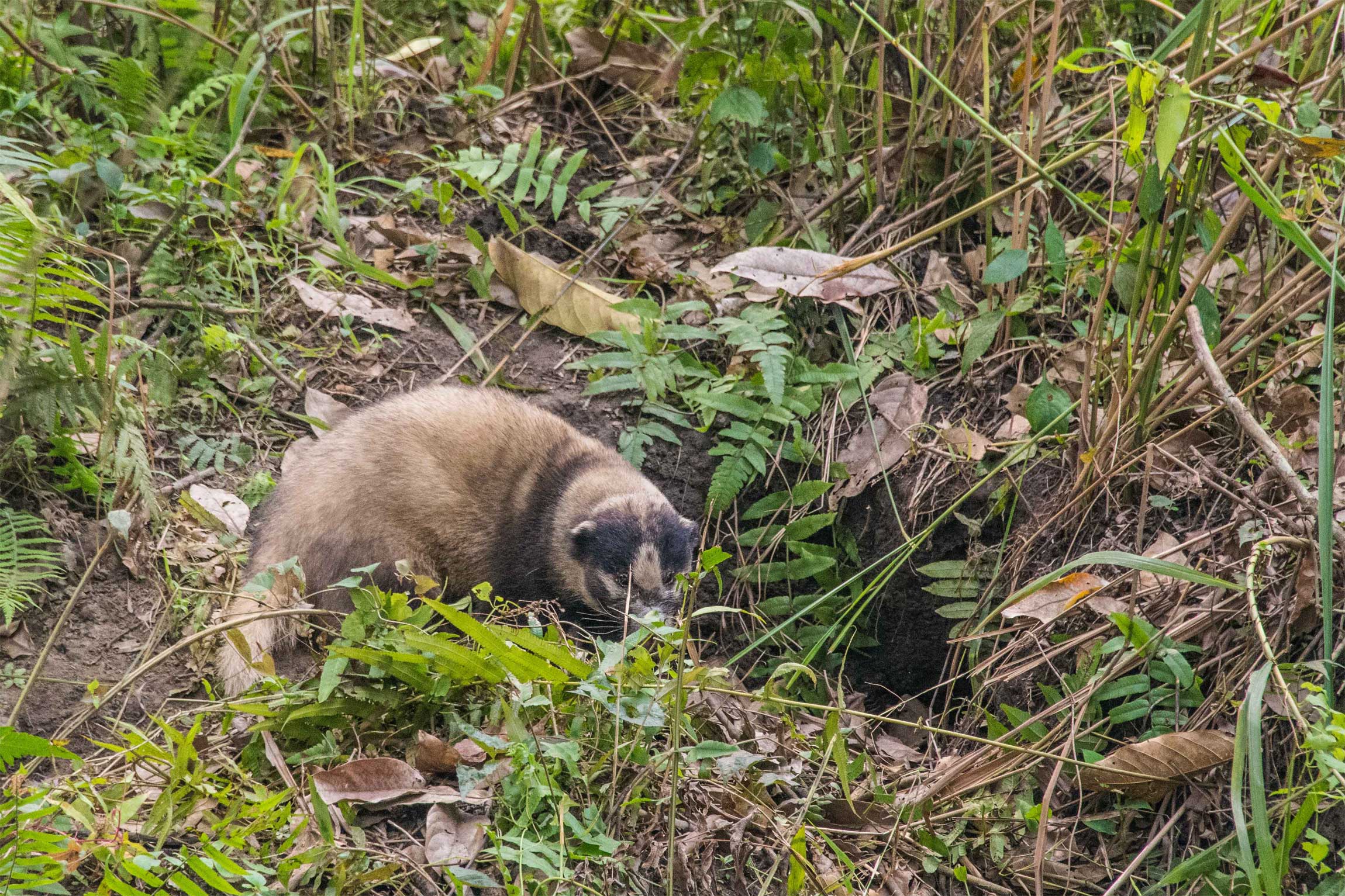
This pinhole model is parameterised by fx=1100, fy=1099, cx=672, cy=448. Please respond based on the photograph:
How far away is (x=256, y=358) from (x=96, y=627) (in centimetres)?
159

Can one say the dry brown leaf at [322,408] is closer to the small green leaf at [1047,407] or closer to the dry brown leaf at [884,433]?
the dry brown leaf at [884,433]

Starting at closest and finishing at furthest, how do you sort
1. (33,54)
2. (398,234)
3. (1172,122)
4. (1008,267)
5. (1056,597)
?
(1172,122)
(1056,597)
(1008,267)
(33,54)
(398,234)

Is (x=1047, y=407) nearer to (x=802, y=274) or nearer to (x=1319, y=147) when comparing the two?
(x=802, y=274)

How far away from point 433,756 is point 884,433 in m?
2.49

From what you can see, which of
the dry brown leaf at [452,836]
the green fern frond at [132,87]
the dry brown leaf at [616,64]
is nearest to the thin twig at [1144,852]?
the dry brown leaf at [452,836]

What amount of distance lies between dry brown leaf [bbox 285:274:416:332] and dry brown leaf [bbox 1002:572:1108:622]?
3245mm

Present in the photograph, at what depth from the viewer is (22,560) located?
12.7 ft

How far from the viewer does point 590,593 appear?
504 cm

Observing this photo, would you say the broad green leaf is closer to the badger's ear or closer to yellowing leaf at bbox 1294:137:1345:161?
yellowing leaf at bbox 1294:137:1345:161

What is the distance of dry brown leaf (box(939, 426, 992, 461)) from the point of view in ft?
14.9

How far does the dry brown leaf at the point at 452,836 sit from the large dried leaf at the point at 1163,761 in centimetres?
185

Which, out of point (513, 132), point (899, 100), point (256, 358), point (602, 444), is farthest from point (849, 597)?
point (513, 132)

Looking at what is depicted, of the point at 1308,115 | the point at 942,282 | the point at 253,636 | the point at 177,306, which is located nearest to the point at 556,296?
the point at 177,306

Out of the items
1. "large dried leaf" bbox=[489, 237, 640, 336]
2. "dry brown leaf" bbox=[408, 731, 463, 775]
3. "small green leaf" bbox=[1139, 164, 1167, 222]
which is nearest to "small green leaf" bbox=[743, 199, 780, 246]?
"large dried leaf" bbox=[489, 237, 640, 336]
